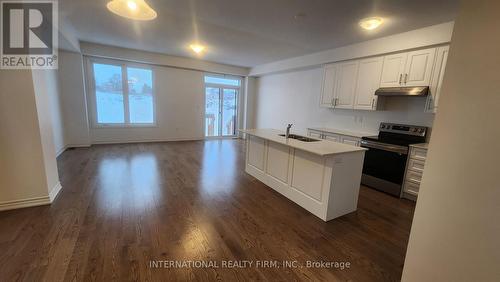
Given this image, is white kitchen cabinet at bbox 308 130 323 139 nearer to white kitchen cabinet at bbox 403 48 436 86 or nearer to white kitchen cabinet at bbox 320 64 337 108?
white kitchen cabinet at bbox 320 64 337 108

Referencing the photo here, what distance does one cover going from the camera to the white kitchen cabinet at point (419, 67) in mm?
3189

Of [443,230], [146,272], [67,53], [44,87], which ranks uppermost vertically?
[67,53]

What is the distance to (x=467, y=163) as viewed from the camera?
109 cm

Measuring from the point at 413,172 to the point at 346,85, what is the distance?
2.11m

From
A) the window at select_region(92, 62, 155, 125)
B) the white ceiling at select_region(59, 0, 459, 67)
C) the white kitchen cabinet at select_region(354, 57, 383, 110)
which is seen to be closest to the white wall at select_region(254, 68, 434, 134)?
the white kitchen cabinet at select_region(354, 57, 383, 110)

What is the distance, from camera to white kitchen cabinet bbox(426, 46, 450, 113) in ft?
9.98

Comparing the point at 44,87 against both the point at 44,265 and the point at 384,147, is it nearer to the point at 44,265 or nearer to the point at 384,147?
the point at 44,265

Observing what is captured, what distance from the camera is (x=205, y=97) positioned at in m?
7.31

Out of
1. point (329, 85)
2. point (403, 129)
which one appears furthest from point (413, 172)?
point (329, 85)

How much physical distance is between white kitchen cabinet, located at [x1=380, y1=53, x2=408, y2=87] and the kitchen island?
179 centimetres

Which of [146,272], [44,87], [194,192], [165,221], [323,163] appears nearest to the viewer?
[146,272]

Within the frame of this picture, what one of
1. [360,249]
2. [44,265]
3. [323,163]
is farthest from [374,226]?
[44,265]

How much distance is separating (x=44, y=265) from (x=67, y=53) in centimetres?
539

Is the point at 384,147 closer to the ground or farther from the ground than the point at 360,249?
farther from the ground
